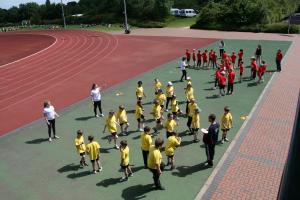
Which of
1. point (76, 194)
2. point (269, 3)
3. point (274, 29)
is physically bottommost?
point (76, 194)

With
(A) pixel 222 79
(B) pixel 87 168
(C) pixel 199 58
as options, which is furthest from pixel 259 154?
(C) pixel 199 58

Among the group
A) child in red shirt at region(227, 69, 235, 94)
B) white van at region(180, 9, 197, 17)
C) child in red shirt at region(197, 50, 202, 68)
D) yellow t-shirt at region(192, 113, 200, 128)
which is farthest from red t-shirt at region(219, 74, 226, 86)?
white van at region(180, 9, 197, 17)

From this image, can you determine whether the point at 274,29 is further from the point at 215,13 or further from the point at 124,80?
the point at 124,80

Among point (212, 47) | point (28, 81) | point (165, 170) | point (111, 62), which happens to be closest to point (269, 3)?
point (212, 47)

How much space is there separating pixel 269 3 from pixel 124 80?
34998mm

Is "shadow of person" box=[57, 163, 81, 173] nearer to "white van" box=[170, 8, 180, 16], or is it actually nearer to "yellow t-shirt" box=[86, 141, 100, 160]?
"yellow t-shirt" box=[86, 141, 100, 160]

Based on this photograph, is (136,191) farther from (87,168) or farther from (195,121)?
(195,121)

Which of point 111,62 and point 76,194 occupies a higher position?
point 111,62

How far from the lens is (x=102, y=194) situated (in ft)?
34.5

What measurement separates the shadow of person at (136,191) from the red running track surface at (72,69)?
26.2 ft

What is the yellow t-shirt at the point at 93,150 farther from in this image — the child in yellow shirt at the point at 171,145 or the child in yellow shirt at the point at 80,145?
the child in yellow shirt at the point at 171,145

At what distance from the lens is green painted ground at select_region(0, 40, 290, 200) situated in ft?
34.9

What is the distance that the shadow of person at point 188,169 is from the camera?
11441mm

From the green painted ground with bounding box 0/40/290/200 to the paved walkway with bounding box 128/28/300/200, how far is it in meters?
0.42
